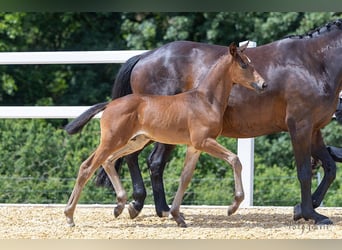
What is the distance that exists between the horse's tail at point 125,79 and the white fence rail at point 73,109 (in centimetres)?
80

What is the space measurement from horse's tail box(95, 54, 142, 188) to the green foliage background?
2.24m

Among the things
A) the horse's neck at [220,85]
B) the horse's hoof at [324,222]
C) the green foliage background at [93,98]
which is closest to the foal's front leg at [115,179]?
the horse's neck at [220,85]

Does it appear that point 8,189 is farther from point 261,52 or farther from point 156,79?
point 261,52

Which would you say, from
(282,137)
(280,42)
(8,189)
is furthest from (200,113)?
(282,137)

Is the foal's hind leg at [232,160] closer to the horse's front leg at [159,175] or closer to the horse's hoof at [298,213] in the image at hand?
the horse's hoof at [298,213]

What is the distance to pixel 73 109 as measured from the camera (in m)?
→ 8.15

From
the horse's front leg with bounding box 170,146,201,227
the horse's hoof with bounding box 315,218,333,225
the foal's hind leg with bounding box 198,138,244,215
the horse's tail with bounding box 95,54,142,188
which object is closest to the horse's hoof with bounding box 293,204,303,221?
the horse's hoof with bounding box 315,218,333,225

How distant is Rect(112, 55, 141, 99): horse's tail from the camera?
7289 mm

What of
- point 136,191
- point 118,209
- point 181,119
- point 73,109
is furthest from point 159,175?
point 73,109

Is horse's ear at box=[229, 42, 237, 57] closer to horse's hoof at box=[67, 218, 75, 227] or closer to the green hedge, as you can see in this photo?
horse's hoof at box=[67, 218, 75, 227]

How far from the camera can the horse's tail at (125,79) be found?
287 inches

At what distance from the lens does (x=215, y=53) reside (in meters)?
7.01

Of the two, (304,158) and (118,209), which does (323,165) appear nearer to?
(304,158)

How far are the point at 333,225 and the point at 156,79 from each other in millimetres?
2014
